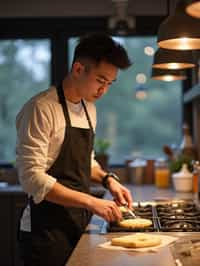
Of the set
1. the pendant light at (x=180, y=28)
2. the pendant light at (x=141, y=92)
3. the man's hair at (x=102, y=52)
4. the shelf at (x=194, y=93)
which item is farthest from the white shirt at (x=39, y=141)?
the pendant light at (x=141, y=92)

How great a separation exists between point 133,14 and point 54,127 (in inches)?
111

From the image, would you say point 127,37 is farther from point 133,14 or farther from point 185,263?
point 185,263

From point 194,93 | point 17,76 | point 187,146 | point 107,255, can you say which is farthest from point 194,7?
point 17,76

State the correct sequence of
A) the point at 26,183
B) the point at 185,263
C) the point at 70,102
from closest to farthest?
the point at 185,263 < the point at 26,183 < the point at 70,102

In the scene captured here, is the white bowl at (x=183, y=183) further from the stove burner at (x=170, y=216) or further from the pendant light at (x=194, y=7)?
the pendant light at (x=194, y=7)

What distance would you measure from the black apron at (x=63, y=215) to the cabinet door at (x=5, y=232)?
188 cm

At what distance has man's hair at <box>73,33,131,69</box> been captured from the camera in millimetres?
2367

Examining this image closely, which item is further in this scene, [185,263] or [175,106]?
[175,106]

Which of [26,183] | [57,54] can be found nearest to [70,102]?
[26,183]

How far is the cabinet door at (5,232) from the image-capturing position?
Answer: 4289 millimetres

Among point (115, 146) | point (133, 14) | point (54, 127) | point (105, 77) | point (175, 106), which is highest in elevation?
point (133, 14)

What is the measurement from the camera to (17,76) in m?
5.13

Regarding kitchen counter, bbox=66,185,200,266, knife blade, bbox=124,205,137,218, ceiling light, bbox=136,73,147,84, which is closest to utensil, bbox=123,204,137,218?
knife blade, bbox=124,205,137,218

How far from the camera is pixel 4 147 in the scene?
5152 millimetres
